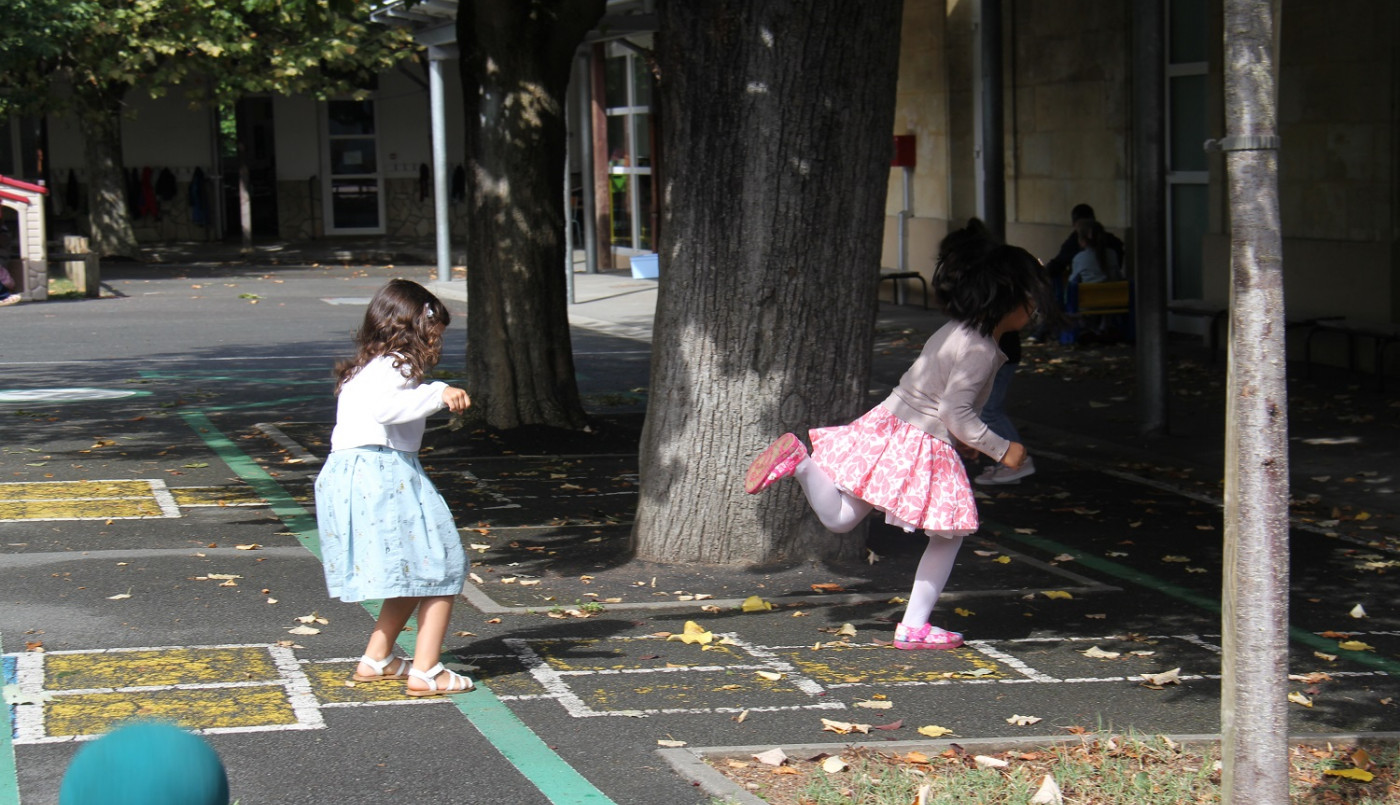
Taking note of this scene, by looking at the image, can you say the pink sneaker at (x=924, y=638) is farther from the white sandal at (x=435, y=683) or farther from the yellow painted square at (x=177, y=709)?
the yellow painted square at (x=177, y=709)

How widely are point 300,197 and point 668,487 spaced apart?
3292 centimetres

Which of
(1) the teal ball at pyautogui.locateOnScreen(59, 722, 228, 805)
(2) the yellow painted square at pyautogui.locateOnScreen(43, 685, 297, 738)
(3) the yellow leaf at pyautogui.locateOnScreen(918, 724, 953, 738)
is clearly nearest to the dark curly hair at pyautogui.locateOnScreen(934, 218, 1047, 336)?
(3) the yellow leaf at pyautogui.locateOnScreen(918, 724, 953, 738)

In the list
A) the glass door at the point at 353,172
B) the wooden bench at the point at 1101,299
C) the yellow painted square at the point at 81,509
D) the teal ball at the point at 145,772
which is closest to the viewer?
the teal ball at the point at 145,772

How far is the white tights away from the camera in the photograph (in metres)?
6.07

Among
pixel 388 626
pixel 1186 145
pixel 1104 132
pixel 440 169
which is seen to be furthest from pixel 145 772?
pixel 440 169

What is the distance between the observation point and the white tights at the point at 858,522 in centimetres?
607

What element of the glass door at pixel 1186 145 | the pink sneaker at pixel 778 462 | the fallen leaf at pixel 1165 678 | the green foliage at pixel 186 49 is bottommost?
the fallen leaf at pixel 1165 678

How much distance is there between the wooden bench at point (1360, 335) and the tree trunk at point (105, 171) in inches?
897

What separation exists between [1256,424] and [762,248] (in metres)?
3.53

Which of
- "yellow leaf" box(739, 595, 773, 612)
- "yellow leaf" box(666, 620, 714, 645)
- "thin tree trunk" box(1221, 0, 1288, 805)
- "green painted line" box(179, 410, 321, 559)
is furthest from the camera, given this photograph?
"green painted line" box(179, 410, 321, 559)

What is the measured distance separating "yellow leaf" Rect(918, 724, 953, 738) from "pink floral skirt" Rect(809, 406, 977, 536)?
985 millimetres

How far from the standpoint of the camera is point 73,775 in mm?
2084

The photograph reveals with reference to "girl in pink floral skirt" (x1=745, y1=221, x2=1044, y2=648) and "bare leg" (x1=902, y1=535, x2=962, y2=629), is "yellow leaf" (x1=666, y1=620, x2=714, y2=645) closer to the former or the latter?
"girl in pink floral skirt" (x1=745, y1=221, x2=1044, y2=648)

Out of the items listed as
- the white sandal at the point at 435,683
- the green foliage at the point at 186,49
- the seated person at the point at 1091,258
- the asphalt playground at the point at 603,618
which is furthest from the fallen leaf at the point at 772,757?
the green foliage at the point at 186,49
